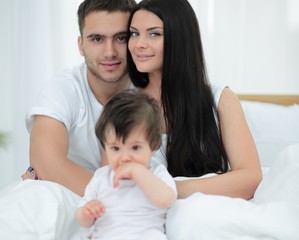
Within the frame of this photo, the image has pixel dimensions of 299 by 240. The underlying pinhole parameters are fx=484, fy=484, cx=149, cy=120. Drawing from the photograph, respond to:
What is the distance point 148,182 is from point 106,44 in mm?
Result: 878

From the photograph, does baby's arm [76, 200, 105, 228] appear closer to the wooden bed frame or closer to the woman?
the woman

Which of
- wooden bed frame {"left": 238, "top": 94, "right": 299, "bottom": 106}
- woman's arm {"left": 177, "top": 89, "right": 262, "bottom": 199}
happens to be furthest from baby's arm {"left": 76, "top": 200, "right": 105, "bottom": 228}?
wooden bed frame {"left": 238, "top": 94, "right": 299, "bottom": 106}

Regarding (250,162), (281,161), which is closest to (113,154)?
(281,161)

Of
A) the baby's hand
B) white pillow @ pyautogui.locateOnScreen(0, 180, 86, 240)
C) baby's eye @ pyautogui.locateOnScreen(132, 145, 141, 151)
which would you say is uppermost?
baby's eye @ pyautogui.locateOnScreen(132, 145, 141, 151)

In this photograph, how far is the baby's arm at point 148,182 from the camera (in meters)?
1.17

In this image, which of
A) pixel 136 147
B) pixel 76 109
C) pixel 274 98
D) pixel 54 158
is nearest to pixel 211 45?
pixel 274 98

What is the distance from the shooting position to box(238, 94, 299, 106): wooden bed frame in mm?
2605

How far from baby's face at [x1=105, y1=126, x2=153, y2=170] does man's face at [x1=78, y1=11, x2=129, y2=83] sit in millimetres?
755

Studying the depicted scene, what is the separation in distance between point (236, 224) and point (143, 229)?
0.25 m

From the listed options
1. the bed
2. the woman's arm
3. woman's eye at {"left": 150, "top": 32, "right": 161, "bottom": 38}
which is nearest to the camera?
the bed

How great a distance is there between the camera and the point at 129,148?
1.20m

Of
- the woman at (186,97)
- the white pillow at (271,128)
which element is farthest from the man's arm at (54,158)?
the white pillow at (271,128)

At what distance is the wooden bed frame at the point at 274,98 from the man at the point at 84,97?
0.89 meters

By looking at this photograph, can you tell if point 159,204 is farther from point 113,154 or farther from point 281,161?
point 281,161
